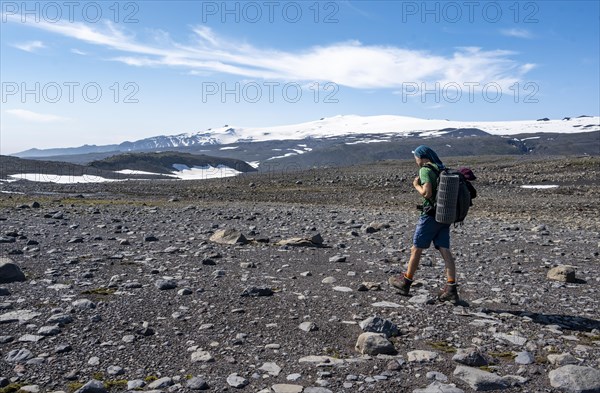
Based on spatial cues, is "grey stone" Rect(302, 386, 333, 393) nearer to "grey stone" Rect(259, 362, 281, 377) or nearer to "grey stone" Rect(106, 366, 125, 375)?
"grey stone" Rect(259, 362, 281, 377)

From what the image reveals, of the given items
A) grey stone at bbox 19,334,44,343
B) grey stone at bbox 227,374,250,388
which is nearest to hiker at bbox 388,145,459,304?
grey stone at bbox 227,374,250,388

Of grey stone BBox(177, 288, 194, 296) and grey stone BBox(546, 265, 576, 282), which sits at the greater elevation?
grey stone BBox(177, 288, 194, 296)

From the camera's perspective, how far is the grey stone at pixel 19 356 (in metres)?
5.27

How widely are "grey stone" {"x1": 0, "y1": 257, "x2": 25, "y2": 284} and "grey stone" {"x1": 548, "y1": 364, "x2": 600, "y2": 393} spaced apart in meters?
7.69

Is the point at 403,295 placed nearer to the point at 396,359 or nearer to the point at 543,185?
the point at 396,359

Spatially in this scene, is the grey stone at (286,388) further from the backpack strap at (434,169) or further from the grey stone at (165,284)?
the backpack strap at (434,169)

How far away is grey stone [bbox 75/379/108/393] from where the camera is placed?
4609mm

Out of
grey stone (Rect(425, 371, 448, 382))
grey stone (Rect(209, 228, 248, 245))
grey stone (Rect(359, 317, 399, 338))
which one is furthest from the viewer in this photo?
grey stone (Rect(209, 228, 248, 245))

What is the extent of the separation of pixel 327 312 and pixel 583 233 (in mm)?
11879

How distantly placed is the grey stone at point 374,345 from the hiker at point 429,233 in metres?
2.22

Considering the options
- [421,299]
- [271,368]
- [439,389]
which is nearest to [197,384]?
[271,368]

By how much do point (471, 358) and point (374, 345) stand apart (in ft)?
3.25

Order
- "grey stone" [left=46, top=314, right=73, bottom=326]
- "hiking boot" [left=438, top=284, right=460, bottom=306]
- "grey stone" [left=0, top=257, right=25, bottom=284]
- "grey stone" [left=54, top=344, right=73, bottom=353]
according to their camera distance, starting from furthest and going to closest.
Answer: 1. "grey stone" [left=0, top=257, right=25, bottom=284]
2. "hiking boot" [left=438, top=284, right=460, bottom=306]
3. "grey stone" [left=46, top=314, right=73, bottom=326]
4. "grey stone" [left=54, top=344, right=73, bottom=353]

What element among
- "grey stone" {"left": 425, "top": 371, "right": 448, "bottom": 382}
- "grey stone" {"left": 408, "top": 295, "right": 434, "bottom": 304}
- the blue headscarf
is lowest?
"grey stone" {"left": 425, "top": 371, "right": 448, "bottom": 382}
